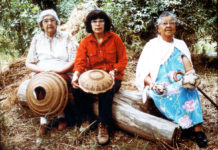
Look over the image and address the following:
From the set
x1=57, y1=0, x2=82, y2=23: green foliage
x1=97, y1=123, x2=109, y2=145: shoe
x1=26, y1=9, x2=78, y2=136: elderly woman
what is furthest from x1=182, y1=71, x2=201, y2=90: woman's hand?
x1=57, y1=0, x2=82, y2=23: green foliage

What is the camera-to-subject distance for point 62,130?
116 inches

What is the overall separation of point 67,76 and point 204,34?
3438mm

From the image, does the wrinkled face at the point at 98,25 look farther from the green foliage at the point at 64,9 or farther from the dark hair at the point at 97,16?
the green foliage at the point at 64,9

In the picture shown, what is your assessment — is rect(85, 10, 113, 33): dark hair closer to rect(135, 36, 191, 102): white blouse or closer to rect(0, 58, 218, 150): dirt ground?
rect(135, 36, 191, 102): white blouse

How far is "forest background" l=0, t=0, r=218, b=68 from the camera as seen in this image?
179 inches

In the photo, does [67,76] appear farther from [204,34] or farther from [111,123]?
[204,34]

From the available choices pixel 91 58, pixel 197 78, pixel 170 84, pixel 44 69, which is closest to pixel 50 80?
pixel 44 69

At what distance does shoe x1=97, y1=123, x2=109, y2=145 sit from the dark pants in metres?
0.07

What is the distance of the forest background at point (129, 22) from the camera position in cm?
455

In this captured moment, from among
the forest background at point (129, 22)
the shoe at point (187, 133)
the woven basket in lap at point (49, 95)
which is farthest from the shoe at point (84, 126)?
the forest background at point (129, 22)

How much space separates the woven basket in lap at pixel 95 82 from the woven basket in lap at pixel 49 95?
0.35 m

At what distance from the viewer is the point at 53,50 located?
10.1ft

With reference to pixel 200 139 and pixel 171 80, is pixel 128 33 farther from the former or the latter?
pixel 200 139

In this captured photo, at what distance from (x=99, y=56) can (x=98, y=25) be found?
1.41ft
